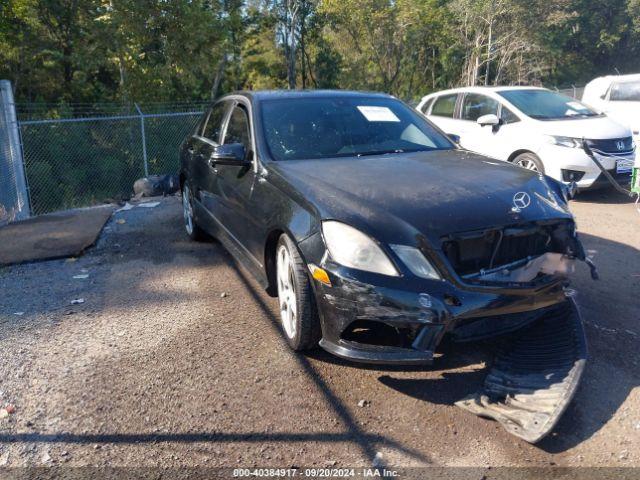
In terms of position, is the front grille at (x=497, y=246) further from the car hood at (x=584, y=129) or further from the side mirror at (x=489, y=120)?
the car hood at (x=584, y=129)

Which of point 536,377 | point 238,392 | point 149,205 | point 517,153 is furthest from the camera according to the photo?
point 149,205

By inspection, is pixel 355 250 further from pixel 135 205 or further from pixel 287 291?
pixel 135 205

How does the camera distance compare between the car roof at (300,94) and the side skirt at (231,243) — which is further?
the car roof at (300,94)

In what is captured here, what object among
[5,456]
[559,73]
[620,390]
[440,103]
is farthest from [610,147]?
[559,73]

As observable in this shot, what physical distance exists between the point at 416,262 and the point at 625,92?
36.7 feet

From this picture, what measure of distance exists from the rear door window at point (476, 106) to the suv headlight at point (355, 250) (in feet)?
22.2

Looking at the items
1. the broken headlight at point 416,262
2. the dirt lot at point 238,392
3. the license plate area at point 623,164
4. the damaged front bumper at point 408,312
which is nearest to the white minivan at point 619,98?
the license plate area at point 623,164

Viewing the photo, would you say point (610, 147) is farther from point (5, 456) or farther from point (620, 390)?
point (5, 456)

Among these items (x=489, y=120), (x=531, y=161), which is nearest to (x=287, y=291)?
(x=489, y=120)

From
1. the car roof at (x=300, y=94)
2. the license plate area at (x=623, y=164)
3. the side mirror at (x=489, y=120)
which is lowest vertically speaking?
the license plate area at (x=623, y=164)

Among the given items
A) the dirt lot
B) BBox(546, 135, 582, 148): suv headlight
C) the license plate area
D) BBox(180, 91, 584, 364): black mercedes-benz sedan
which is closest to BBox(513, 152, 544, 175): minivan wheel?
BBox(546, 135, 582, 148): suv headlight

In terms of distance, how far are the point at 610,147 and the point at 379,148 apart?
534 centimetres

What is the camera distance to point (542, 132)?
8.55 m

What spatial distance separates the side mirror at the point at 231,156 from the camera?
4461mm
